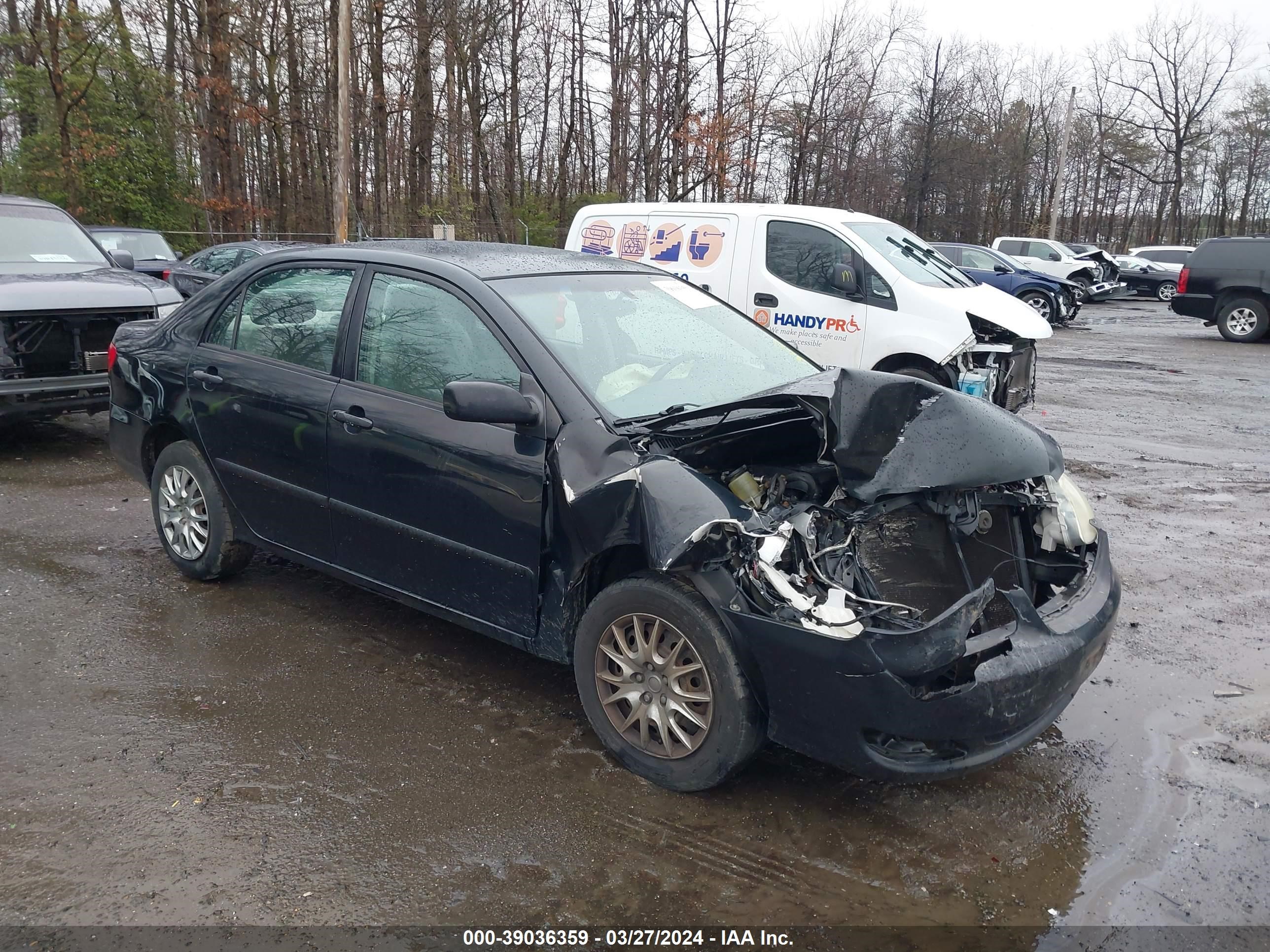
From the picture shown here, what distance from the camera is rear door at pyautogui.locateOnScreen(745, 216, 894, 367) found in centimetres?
873

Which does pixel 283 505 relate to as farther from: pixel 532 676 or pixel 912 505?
pixel 912 505

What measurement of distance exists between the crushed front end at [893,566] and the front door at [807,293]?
5.07 metres

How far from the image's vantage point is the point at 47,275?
7953 millimetres

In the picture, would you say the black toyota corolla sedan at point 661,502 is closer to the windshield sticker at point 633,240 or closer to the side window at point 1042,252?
the windshield sticker at point 633,240

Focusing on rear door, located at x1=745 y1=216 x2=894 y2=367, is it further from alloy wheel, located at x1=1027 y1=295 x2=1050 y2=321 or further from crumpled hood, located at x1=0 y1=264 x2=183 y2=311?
alloy wheel, located at x1=1027 y1=295 x2=1050 y2=321

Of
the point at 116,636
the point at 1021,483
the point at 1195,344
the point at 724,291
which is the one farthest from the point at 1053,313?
the point at 116,636

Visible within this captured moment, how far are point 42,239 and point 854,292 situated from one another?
7464 mm

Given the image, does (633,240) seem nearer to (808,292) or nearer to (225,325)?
(808,292)

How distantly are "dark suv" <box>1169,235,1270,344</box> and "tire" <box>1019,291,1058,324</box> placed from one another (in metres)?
3.19

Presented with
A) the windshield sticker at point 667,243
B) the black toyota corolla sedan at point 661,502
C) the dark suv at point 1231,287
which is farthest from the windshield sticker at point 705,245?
the dark suv at point 1231,287

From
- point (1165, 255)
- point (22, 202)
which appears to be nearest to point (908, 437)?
point (22, 202)

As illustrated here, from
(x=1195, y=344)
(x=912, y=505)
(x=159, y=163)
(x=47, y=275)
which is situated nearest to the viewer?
(x=912, y=505)

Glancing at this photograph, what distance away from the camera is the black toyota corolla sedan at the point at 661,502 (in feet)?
9.80

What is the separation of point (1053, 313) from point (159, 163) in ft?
84.4
